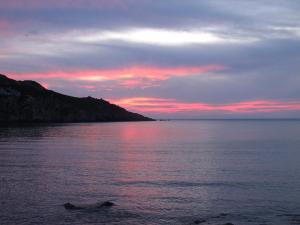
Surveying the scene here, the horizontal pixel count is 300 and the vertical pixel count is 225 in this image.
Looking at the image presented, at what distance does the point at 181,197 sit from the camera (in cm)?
4125

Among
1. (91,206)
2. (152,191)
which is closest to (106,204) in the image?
(91,206)

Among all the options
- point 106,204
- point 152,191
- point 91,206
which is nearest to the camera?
point 91,206

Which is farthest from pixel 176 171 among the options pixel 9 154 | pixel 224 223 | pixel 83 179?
pixel 9 154

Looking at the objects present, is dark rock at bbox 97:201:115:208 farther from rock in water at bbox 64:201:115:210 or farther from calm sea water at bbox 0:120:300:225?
calm sea water at bbox 0:120:300:225

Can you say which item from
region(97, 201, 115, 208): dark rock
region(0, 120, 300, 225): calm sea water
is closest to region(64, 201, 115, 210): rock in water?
region(97, 201, 115, 208): dark rock

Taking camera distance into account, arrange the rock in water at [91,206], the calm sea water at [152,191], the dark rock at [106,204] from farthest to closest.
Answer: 1. the dark rock at [106,204]
2. the rock in water at [91,206]
3. the calm sea water at [152,191]

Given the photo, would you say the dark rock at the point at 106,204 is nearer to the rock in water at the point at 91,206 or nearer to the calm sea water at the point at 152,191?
the rock in water at the point at 91,206

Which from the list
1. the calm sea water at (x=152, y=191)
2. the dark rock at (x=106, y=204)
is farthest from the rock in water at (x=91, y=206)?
the calm sea water at (x=152, y=191)

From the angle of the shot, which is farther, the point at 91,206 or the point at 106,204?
the point at 106,204

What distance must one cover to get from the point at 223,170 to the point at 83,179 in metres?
20.3

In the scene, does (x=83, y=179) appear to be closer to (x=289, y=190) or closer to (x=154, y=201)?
(x=154, y=201)

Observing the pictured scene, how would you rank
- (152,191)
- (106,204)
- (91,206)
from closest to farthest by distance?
(91,206)
(106,204)
(152,191)

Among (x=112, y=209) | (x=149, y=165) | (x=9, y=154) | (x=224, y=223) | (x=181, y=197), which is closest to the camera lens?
(x=224, y=223)

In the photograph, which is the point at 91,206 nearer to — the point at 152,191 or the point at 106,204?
the point at 106,204
